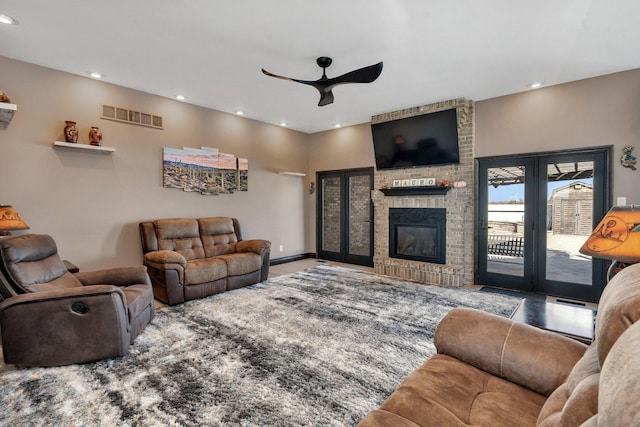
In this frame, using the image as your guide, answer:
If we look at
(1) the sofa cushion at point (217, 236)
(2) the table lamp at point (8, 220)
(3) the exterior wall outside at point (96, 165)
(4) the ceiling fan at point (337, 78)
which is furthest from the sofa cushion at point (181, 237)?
(4) the ceiling fan at point (337, 78)

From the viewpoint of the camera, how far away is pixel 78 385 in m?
2.08

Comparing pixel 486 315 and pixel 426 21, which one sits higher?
pixel 426 21

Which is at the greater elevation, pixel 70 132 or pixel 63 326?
pixel 70 132

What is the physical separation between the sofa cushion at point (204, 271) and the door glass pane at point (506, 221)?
407 centimetres

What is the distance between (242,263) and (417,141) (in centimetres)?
355

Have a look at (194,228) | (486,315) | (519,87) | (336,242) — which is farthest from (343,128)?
(486,315)

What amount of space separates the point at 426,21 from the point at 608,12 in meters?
1.50

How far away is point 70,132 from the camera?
12.3ft

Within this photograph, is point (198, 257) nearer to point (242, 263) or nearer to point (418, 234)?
point (242, 263)

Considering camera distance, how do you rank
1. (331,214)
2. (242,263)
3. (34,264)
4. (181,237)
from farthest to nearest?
(331,214) → (181,237) → (242,263) → (34,264)

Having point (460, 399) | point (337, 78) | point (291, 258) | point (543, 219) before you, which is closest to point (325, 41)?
point (337, 78)

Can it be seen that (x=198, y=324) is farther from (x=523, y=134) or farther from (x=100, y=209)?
(x=523, y=134)

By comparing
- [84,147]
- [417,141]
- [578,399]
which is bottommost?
[578,399]

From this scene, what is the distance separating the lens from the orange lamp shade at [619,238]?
4.90ft
